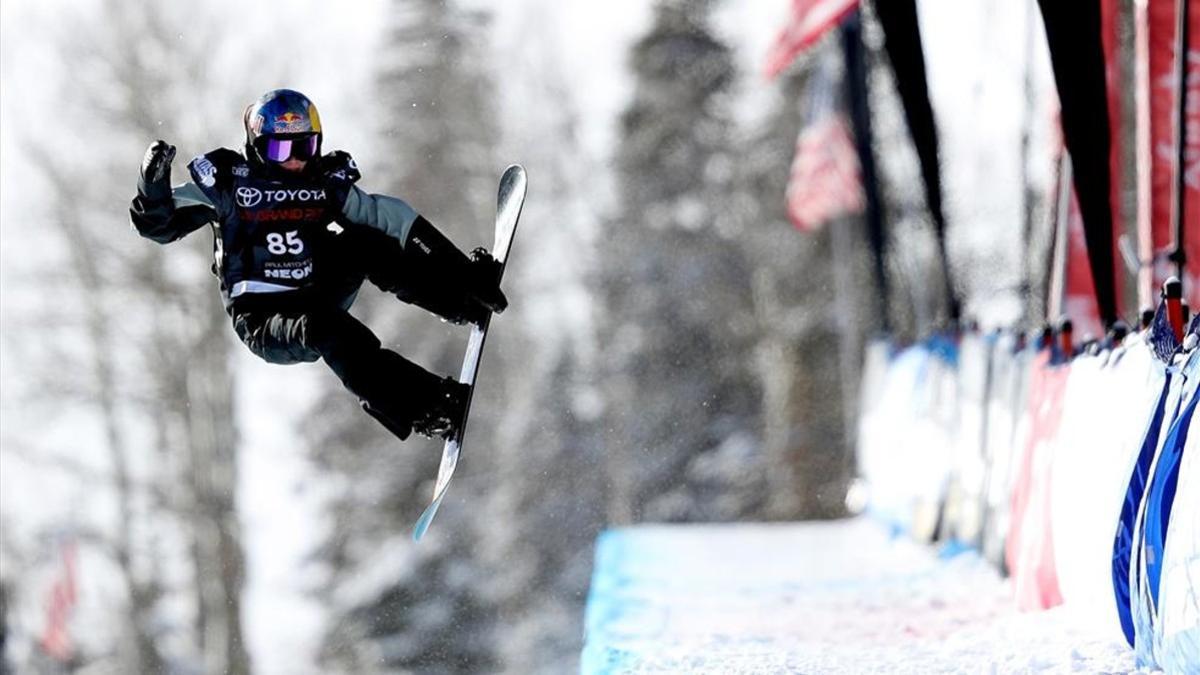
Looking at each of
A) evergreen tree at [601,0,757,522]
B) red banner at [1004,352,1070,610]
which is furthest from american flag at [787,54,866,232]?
red banner at [1004,352,1070,610]

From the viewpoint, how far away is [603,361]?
36719 millimetres

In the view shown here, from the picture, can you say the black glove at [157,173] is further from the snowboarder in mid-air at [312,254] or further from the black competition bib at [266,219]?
the black competition bib at [266,219]

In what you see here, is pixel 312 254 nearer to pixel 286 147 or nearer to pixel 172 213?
pixel 286 147

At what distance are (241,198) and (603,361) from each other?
91.7ft

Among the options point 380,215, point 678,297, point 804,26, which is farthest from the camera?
point 678,297

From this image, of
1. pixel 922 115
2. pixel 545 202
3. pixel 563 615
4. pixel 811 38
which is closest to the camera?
pixel 922 115

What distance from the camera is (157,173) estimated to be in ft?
27.9

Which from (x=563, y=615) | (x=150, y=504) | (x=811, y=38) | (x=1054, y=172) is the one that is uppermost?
(x=811, y=38)

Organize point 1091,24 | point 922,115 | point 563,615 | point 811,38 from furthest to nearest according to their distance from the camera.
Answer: point 563,615
point 811,38
point 922,115
point 1091,24

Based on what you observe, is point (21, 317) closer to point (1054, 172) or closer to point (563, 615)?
point (563, 615)

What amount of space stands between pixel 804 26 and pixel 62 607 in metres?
14.8

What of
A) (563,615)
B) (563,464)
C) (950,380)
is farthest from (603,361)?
(950,380)

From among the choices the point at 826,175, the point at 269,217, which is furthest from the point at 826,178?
the point at 269,217

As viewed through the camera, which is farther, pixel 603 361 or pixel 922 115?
pixel 603 361
